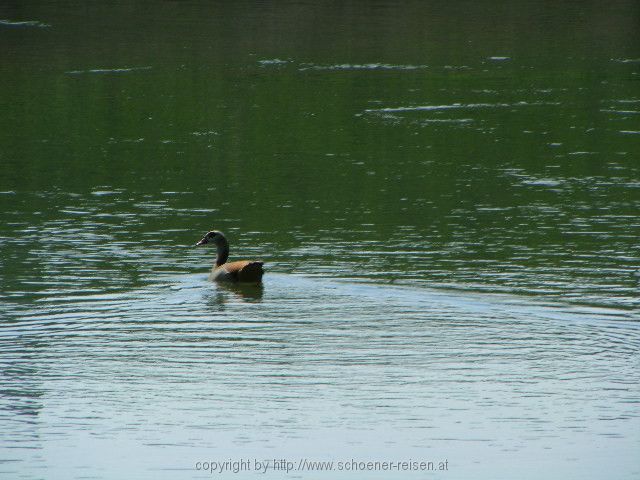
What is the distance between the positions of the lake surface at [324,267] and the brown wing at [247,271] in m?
0.18

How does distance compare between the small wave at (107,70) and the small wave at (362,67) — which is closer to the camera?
the small wave at (107,70)

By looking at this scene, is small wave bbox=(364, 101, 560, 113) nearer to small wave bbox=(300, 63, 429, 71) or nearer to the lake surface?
the lake surface

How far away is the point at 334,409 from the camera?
12781 mm

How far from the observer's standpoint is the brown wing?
17750 millimetres

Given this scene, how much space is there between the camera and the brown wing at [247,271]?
1775cm

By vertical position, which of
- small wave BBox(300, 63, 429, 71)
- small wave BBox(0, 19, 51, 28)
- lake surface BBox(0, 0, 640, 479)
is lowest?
small wave BBox(300, 63, 429, 71)

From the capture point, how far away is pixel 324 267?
1864cm

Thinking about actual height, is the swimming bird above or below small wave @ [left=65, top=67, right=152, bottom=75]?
above

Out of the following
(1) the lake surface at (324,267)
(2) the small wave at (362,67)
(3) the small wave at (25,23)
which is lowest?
(2) the small wave at (362,67)

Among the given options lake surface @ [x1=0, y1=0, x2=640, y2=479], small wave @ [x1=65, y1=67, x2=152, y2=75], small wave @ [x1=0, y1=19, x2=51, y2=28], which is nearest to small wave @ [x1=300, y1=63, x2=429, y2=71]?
lake surface @ [x1=0, y1=0, x2=640, y2=479]

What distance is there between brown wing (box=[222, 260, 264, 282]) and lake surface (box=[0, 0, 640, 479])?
0.61 feet

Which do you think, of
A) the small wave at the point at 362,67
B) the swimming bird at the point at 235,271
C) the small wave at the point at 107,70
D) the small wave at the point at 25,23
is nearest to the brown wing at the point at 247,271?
the swimming bird at the point at 235,271

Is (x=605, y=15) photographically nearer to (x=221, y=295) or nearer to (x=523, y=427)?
(x=221, y=295)

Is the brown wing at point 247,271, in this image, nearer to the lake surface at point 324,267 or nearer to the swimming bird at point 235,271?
the swimming bird at point 235,271
